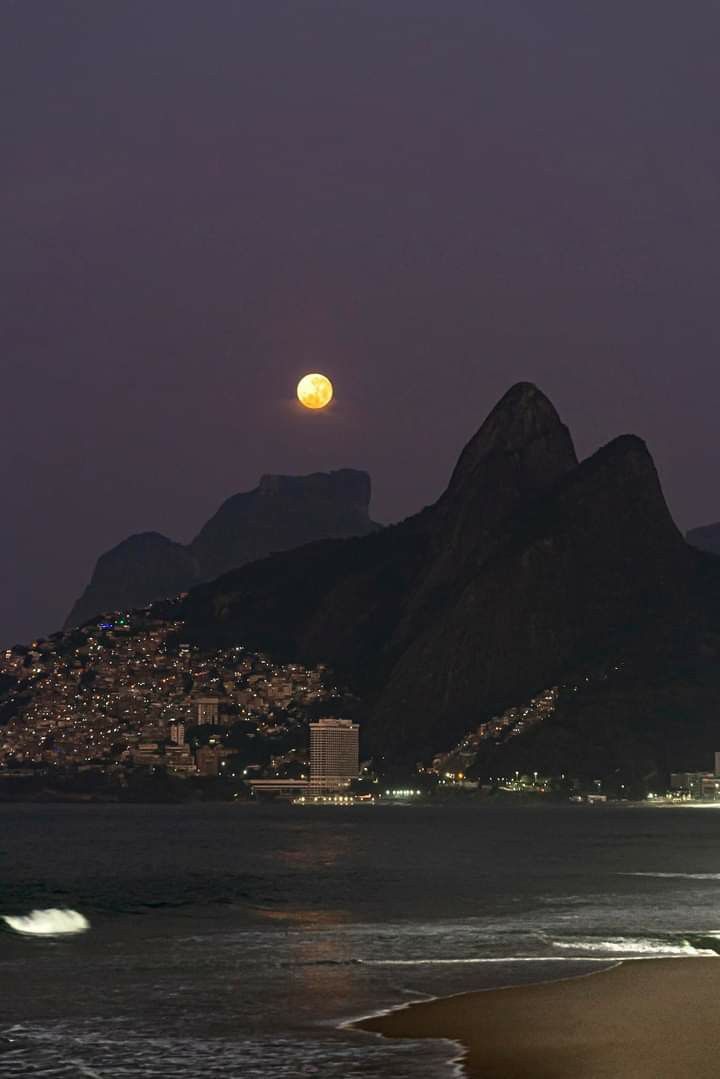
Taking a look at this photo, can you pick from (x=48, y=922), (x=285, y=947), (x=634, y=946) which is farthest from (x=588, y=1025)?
(x=48, y=922)

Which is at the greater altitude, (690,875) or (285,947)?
(690,875)

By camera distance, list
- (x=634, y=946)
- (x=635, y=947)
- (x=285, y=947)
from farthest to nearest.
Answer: (x=285, y=947), (x=634, y=946), (x=635, y=947)

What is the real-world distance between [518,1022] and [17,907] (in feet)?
174

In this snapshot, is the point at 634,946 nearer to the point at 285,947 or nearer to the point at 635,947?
the point at 635,947

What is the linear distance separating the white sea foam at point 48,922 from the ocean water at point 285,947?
0.20 m

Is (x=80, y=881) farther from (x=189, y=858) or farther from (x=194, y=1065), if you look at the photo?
(x=194, y=1065)

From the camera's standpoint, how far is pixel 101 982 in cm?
5500

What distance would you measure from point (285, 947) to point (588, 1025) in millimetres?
24776

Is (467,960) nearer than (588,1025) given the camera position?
Answer: No

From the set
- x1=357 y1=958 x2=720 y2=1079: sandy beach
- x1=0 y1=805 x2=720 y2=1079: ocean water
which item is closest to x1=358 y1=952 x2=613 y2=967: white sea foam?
x1=0 y1=805 x2=720 y2=1079: ocean water

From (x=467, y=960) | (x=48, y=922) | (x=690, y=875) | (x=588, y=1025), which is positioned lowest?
(x=588, y=1025)

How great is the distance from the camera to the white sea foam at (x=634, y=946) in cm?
6143

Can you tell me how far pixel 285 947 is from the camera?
67.1 m

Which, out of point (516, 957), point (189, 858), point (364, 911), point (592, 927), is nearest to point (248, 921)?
point (364, 911)
